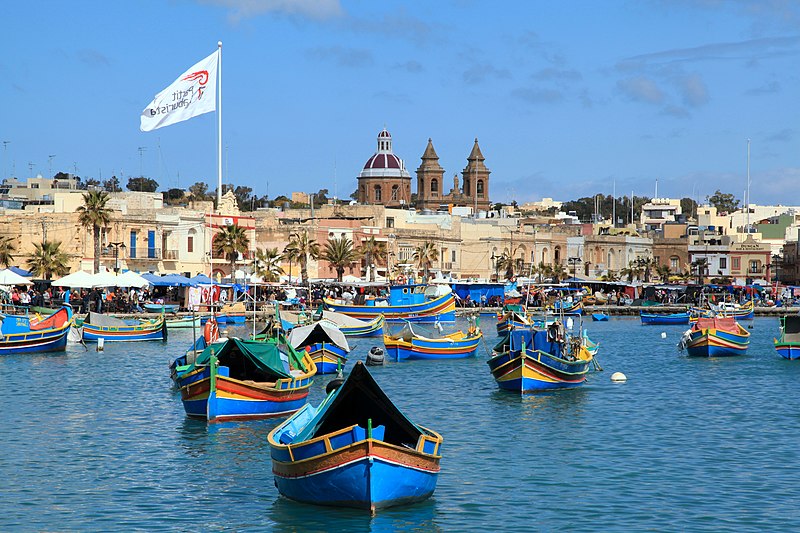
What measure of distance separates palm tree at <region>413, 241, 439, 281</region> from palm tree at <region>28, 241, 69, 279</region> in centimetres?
4427

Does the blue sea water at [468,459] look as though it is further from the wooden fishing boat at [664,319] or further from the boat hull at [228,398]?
the wooden fishing boat at [664,319]

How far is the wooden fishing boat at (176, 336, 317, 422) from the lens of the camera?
31.5m

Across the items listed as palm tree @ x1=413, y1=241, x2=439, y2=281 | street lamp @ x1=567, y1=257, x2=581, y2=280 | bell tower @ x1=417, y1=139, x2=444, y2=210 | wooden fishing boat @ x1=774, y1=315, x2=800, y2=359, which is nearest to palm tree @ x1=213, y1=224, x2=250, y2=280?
A: palm tree @ x1=413, y1=241, x2=439, y2=281

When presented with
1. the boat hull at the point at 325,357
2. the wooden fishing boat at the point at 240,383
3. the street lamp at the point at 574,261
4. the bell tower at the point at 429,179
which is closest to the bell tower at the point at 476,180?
the bell tower at the point at 429,179

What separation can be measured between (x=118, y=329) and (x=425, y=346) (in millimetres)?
16019

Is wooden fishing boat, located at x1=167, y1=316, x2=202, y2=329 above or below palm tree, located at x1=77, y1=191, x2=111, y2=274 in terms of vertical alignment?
below

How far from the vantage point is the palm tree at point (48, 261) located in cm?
7512

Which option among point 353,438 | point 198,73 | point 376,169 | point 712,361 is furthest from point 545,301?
point 353,438

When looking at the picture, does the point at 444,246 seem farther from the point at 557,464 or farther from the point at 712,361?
the point at 557,464

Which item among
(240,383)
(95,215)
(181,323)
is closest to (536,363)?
(240,383)

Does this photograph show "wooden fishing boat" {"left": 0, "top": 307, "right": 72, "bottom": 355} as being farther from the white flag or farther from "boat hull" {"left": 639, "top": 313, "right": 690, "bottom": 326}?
"boat hull" {"left": 639, "top": 313, "right": 690, "bottom": 326}

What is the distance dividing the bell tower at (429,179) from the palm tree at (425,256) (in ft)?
→ 209

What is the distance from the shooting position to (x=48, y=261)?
247ft

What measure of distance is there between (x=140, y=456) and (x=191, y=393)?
4374mm
